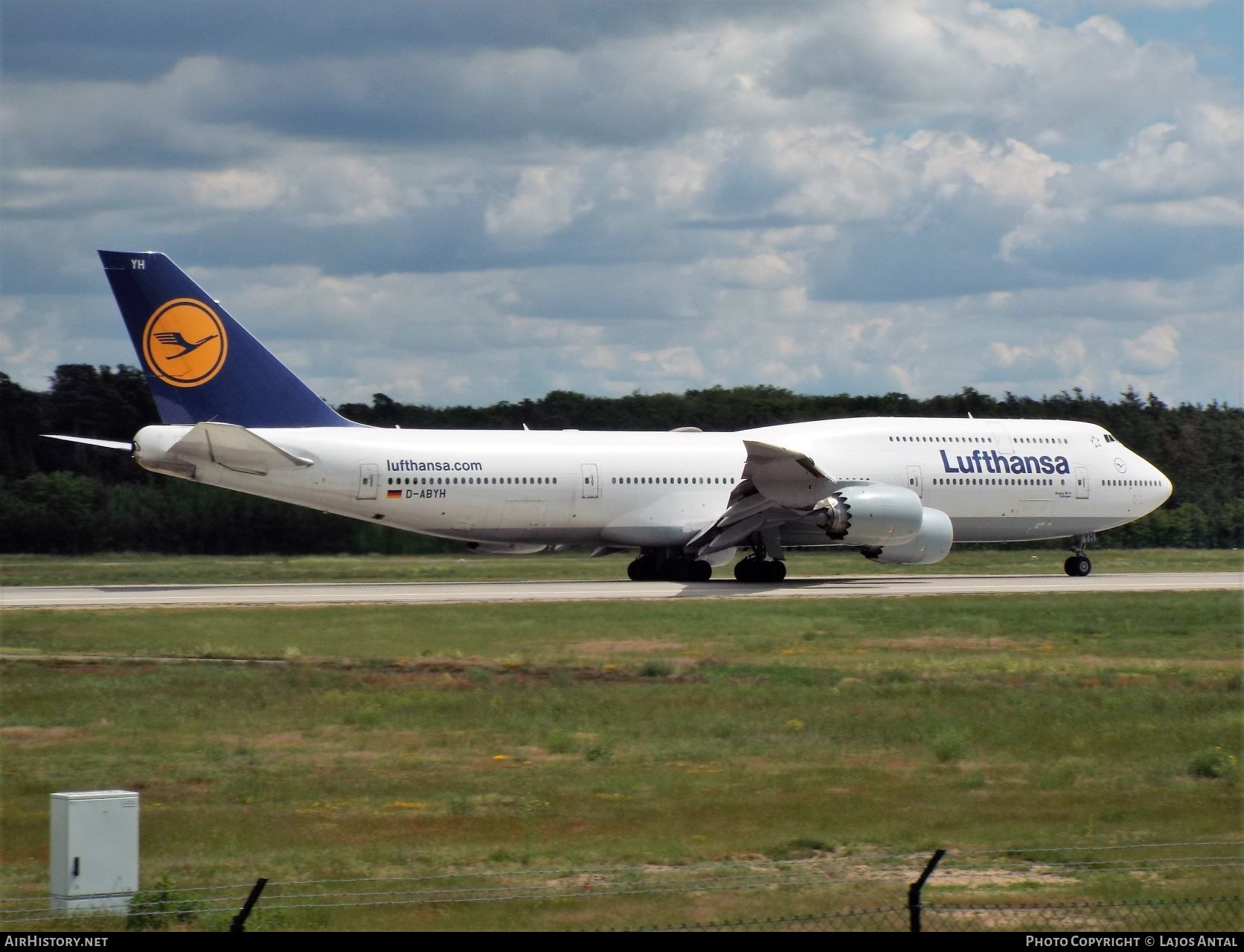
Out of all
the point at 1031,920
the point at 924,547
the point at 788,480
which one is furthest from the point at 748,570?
the point at 1031,920

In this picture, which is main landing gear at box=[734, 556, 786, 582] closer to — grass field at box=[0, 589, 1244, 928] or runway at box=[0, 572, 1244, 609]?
runway at box=[0, 572, 1244, 609]

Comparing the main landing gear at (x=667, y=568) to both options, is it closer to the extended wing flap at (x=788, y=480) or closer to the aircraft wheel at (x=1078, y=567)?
the extended wing flap at (x=788, y=480)

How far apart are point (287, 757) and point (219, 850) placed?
371 centimetres

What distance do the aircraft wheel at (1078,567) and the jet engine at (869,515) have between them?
8478mm

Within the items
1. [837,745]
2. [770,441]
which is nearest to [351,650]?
[837,745]

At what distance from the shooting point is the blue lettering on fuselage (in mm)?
42219

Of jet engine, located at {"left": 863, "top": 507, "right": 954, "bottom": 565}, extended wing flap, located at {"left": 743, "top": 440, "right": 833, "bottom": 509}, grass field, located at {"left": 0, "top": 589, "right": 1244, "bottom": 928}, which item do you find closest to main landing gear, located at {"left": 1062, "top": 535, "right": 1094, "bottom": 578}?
jet engine, located at {"left": 863, "top": 507, "right": 954, "bottom": 565}

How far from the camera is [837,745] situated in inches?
677

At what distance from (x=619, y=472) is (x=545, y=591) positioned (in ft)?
12.9

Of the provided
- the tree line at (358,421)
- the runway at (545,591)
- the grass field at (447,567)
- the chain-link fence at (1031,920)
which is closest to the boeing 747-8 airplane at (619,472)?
the runway at (545,591)

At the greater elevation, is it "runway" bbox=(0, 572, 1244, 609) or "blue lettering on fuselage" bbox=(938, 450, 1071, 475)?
"blue lettering on fuselage" bbox=(938, 450, 1071, 475)

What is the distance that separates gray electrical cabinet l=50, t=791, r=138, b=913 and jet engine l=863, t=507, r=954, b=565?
29.8m

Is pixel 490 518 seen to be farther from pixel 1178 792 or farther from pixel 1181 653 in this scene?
pixel 1178 792

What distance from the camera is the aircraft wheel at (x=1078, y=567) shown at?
43.9 m
